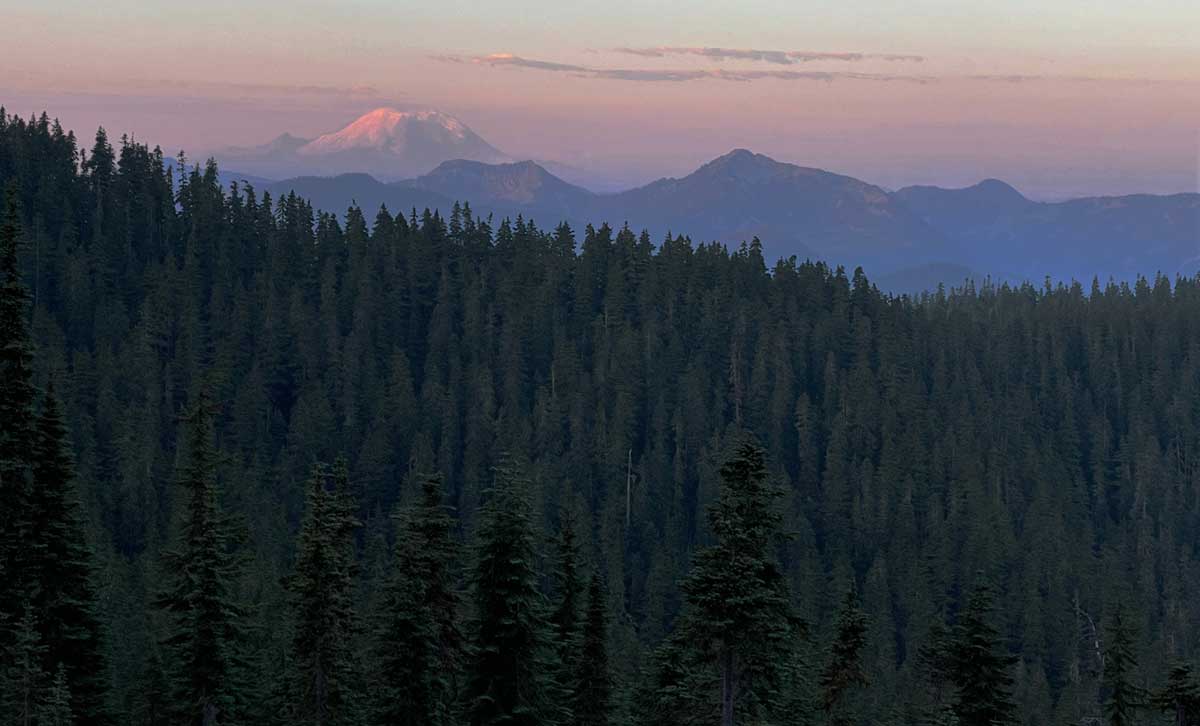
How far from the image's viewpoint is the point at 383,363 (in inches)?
5645

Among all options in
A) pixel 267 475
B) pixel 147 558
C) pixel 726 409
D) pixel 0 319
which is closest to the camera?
pixel 0 319

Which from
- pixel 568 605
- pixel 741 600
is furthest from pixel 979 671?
pixel 741 600

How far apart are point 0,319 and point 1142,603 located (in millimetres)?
115345

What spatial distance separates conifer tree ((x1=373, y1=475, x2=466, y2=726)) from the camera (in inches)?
1257

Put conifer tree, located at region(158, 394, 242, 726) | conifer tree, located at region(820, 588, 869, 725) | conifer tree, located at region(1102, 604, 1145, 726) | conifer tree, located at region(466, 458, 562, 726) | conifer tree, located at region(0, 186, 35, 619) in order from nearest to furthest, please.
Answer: conifer tree, located at region(466, 458, 562, 726) → conifer tree, located at region(0, 186, 35, 619) → conifer tree, located at region(158, 394, 242, 726) → conifer tree, located at region(820, 588, 869, 725) → conifer tree, located at region(1102, 604, 1145, 726)

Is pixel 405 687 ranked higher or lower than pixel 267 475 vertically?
higher

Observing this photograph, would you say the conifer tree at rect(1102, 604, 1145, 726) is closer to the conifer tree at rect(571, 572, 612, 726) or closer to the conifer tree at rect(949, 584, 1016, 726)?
the conifer tree at rect(949, 584, 1016, 726)

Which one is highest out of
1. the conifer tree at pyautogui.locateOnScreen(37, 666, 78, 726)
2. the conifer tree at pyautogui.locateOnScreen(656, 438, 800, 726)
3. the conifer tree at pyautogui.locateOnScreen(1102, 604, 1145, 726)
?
the conifer tree at pyautogui.locateOnScreen(656, 438, 800, 726)

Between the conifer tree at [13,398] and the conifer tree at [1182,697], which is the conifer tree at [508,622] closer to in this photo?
the conifer tree at [13,398]

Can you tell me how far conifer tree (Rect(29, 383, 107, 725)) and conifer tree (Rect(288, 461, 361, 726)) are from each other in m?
7.42

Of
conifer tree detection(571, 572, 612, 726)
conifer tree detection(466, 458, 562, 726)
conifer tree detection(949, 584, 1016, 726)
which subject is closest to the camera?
conifer tree detection(466, 458, 562, 726)

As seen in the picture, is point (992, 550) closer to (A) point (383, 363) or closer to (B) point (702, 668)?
(A) point (383, 363)

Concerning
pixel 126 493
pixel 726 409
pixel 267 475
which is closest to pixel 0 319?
pixel 126 493

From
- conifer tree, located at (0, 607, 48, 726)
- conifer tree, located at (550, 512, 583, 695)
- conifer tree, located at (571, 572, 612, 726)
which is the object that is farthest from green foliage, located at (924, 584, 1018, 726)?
conifer tree, located at (0, 607, 48, 726)
